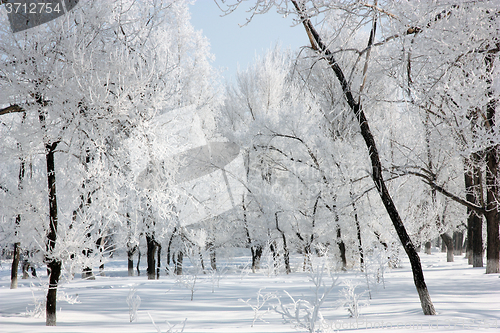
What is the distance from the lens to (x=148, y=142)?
5.87 metres

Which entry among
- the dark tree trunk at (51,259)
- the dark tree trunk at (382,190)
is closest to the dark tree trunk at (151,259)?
the dark tree trunk at (51,259)

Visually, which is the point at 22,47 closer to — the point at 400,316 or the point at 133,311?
the point at 133,311

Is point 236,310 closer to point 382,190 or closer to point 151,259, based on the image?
point 382,190

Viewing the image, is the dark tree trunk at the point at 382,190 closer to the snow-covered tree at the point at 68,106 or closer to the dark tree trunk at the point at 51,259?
the snow-covered tree at the point at 68,106

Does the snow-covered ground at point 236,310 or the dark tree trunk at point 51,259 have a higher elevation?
the dark tree trunk at point 51,259

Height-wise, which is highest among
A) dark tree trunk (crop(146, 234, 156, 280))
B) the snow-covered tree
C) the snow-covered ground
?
the snow-covered tree

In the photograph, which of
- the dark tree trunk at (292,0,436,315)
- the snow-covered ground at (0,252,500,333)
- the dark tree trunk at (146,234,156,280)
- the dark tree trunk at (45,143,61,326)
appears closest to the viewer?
the snow-covered ground at (0,252,500,333)

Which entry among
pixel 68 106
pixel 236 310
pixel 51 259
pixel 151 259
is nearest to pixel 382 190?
pixel 236 310

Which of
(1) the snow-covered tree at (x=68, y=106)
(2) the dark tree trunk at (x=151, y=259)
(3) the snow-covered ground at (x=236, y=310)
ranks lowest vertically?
(2) the dark tree trunk at (x=151, y=259)

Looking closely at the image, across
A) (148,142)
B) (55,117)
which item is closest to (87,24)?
(55,117)

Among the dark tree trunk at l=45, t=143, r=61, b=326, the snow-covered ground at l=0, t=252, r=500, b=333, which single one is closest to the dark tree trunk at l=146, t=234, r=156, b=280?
the snow-covered ground at l=0, t=252, r=500, b=333

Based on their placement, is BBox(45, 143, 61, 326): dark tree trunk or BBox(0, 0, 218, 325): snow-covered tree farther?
BBox(45, 143, 61, 326): dark tree trunk

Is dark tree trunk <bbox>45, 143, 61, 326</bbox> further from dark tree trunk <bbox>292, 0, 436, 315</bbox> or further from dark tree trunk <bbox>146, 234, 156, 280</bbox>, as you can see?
dark tree trunk <bbox>146, 234, 156, 280</bbox>

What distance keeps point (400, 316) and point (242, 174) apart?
13232mm
